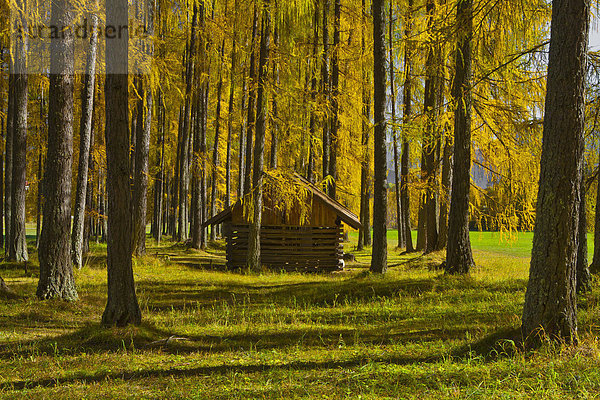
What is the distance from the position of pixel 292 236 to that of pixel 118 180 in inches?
419

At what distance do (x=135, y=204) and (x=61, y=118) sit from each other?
8.49 m

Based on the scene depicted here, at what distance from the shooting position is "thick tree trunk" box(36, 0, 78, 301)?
29.0 ft

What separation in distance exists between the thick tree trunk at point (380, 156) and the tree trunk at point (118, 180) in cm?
699

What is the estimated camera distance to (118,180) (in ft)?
22.4

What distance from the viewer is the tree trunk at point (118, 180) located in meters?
6.75

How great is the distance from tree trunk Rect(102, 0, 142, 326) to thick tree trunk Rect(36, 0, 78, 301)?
103 inches

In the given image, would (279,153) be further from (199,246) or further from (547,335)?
(547,335)

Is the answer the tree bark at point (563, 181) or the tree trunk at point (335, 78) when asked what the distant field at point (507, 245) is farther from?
the tree bark at point (563, 181)

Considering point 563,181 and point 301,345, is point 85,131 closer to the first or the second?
point 301,345

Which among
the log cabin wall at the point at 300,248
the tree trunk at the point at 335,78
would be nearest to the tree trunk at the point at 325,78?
the tree trunk at the point at 335,78

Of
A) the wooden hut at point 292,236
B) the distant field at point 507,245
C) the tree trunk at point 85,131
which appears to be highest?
the tree trunk at point 85,131

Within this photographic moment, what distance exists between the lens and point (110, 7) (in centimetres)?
684

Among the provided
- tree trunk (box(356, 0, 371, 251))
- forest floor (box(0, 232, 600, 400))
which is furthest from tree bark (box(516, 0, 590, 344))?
tree trunk (box(356, 0, 371, 251))

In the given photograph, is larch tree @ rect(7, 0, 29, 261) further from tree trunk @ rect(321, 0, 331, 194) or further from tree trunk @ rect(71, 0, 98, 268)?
tree trunk @ rect(321, 0, 331, 194)
